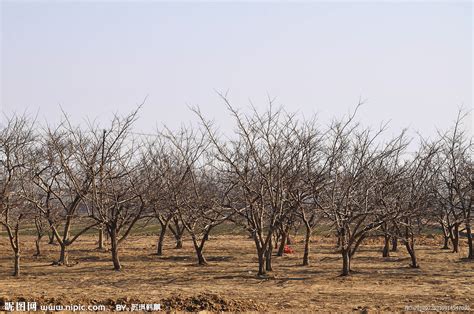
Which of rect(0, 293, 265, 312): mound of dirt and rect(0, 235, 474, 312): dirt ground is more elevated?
rect(0, 293, 265, 312): mound of dirt

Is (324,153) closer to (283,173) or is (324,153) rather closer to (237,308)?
(283,173)

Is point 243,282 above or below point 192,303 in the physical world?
below

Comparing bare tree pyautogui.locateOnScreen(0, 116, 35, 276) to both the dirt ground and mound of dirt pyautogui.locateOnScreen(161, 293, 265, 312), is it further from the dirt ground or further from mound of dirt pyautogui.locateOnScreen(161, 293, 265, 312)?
mound of dirt pyautogui.locateOnScreen(161, 293, 265, 312)

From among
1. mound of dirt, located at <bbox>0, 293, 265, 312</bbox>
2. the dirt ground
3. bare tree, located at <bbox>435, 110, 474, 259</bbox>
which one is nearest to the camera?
mound of dirt, located at <bbox>0, 293, 265, 312</bbox>

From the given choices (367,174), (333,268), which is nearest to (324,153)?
(367,174)

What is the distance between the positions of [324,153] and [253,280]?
17.4 feet

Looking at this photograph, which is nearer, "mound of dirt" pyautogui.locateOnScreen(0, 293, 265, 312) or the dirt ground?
"mound of dirt" pyautogui.locateOnScreen(0, 293, 265, 312)

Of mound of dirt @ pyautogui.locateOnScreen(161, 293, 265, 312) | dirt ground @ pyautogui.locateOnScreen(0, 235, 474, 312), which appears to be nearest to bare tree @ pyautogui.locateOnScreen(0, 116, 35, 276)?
dirt ground @ pyautogui.locateOnScreen(0, 235, 474, 312)

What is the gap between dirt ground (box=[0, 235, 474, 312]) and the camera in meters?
9.37

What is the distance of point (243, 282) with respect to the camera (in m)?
12.7

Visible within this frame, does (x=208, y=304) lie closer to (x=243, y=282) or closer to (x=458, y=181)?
(x=243, y=282)

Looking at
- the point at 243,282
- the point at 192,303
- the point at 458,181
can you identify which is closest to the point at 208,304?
the point at 192,303

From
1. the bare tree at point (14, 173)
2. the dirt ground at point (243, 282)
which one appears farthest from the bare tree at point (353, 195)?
the bare tree at point (14, 173)

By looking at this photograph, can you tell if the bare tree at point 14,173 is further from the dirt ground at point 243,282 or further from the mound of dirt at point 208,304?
the mound of dirt at point 208,304
